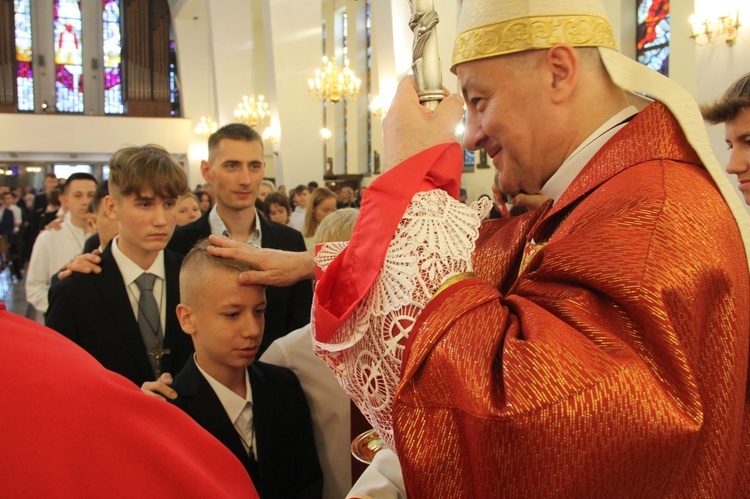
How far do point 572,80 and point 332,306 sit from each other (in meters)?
0.55

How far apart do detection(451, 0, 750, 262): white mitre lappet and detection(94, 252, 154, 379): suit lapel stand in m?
1.50

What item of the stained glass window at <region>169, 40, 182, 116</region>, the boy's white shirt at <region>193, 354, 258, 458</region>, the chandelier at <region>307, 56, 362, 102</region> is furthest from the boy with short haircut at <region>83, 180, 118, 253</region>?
the stained glass window at <region>169, 40, 182, 116</region>

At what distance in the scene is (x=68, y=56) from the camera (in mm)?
22828

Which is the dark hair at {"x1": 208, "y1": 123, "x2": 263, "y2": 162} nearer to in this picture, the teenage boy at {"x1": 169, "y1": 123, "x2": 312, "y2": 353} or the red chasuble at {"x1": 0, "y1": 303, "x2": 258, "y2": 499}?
the teenage boy at {"x1": 169, "y1": 123, "x2": 312, "y2": 353}

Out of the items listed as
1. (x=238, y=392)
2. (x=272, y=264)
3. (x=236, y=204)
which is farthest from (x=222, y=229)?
(x=272, y=264)

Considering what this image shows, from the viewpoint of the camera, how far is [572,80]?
1165mm

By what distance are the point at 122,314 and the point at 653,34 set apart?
9089mm

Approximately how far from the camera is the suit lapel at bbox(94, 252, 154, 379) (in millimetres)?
2254

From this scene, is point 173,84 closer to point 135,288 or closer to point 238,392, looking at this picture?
point 135,288

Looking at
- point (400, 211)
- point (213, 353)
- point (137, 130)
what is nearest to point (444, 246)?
point (400, 211)

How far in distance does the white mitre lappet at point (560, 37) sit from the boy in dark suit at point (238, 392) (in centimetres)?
92

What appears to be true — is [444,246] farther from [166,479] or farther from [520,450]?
[166,479]

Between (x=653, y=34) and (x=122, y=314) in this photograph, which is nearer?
(x=122, y=314)

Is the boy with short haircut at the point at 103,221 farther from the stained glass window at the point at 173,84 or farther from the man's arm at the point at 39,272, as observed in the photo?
the stained glass window at the point at 173,84
